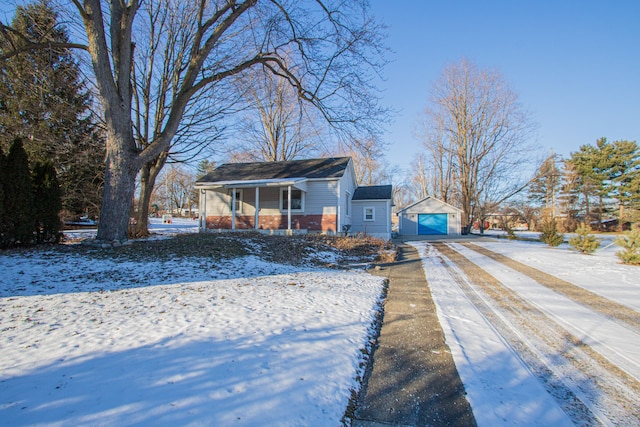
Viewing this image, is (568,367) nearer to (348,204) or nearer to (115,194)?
(115,194)

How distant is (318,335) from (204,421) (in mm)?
1816

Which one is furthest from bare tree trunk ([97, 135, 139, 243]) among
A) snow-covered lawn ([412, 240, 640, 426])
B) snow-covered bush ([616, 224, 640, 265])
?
snow-covered bush ([616, 224, 640, 265])

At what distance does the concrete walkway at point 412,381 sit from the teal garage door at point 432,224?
25340 millimetres

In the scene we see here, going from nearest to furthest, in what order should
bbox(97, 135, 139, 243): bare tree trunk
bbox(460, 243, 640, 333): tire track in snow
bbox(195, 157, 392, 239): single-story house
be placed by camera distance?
bbox(460, 243, 640, 333): tire track in snow < bbox(97, 135, 139, 243): bare tree trunk < bbox(195, 157, 392, 239): single-story house

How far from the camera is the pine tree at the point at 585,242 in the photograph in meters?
11.6

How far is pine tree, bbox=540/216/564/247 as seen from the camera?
14141 mm

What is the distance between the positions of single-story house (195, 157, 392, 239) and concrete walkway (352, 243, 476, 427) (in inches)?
471

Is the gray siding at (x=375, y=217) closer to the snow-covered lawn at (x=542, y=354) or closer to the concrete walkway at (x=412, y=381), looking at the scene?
the snow-covered lawn at (x=542, y=354)

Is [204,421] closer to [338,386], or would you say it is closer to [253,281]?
[338,386]

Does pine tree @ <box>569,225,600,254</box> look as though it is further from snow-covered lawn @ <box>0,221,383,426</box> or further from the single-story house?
snow-covered lawn @ <box>0,221,383,426</box>

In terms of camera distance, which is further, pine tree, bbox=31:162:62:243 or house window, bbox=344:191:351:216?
house window, bbox=344:191:351:216

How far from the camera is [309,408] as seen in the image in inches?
88.7

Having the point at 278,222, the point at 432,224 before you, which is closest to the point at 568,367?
the point at 278,222

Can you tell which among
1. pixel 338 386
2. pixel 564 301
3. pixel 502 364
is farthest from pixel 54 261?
pixel 564 301
